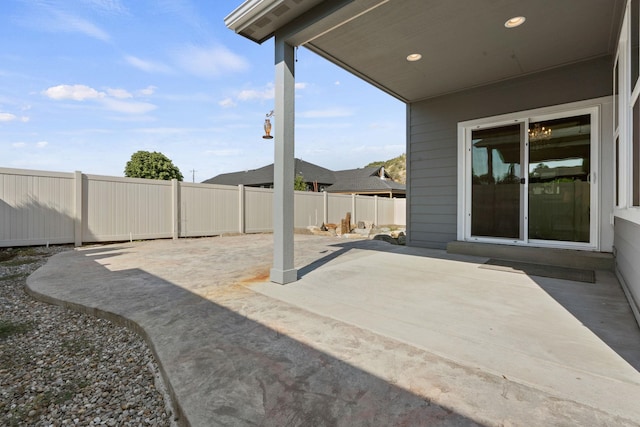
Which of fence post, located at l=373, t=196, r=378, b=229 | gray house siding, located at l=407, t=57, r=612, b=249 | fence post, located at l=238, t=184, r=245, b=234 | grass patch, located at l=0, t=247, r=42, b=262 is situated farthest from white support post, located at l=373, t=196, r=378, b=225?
grass patch, located at l=0, t=247, r=42, b=262

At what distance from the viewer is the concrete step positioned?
346 cm

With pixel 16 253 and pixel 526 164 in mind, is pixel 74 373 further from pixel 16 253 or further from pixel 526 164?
pixel 16 253

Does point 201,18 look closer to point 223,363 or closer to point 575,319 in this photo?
point 223,363

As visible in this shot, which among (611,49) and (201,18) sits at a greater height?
(201,18)

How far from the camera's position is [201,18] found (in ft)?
19.1

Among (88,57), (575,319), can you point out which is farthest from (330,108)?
(575,319)

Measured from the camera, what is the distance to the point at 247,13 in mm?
2854

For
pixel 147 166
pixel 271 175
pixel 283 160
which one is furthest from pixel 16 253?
pixel 271 175

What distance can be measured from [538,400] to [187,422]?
1408 millimetres

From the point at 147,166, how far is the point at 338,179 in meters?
14.7

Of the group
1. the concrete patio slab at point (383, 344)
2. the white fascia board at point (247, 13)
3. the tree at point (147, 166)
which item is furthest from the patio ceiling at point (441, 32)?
the tree at point (147, 166)

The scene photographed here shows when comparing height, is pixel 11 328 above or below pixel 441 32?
below

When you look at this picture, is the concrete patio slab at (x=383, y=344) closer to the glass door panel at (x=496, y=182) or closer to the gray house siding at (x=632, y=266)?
the gray house siding at (x=632, y=266)

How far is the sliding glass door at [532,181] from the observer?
3.89 m
